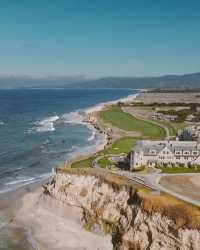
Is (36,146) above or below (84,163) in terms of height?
below

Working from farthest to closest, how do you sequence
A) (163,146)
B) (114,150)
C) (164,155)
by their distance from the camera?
1. (114,150)
2. (163,146)
3. (164,155)

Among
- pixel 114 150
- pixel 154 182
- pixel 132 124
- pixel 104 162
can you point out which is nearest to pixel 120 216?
pixel 154 182

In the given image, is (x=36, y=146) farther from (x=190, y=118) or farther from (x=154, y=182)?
(x=190, y=118)

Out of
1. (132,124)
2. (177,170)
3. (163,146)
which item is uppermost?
(163,146)

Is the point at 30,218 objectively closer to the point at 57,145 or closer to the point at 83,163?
the point at 83,163

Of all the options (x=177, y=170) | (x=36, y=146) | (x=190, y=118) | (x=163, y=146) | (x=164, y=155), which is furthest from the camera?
(x=190, y=118)

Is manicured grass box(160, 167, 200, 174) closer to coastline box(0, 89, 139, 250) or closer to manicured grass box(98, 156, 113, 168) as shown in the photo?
manicured grass box(98, 156, 113, 168)

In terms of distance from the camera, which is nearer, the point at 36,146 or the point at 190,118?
the point at 36,146

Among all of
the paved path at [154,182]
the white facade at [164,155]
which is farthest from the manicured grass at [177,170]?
the paved path at [154,182]
